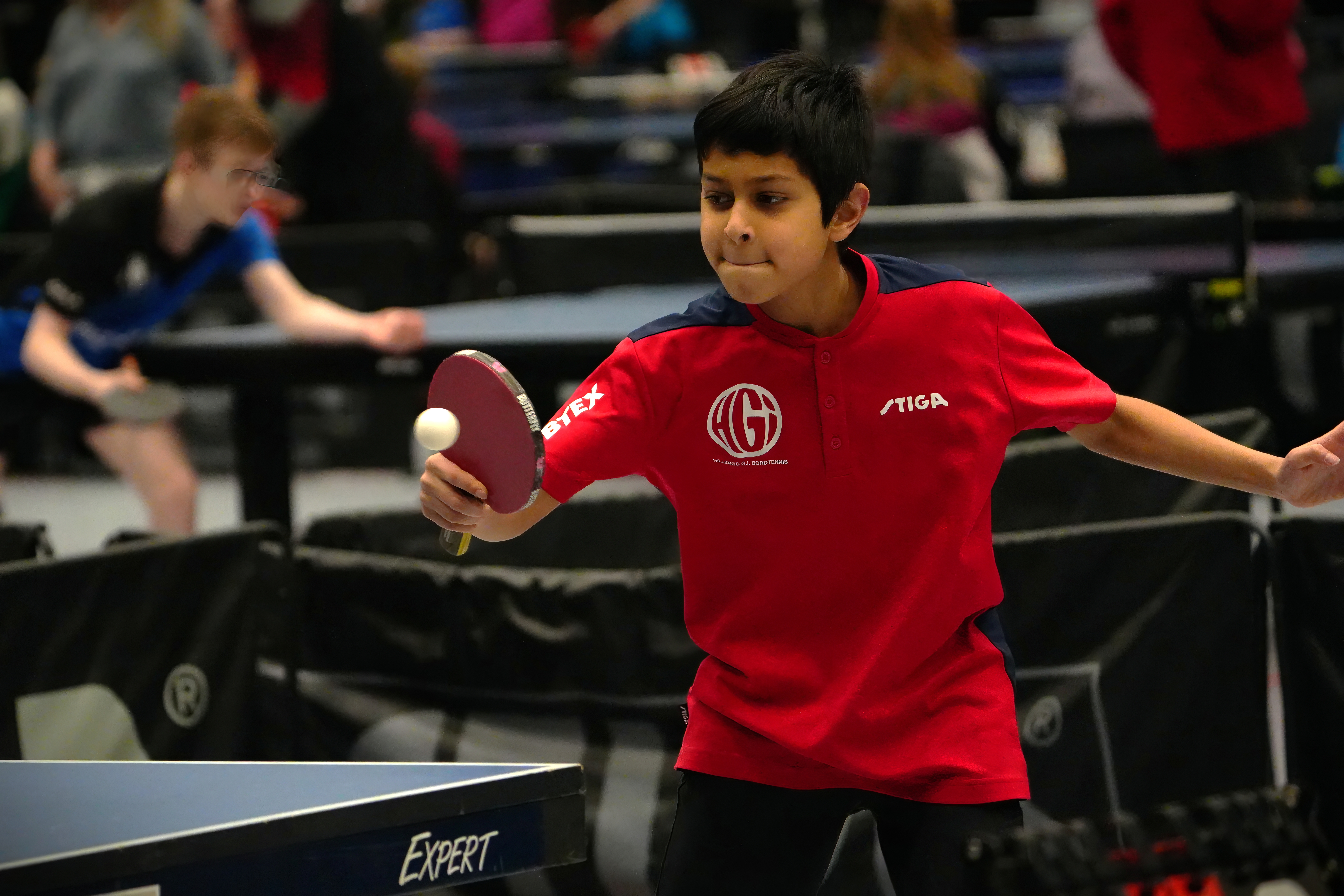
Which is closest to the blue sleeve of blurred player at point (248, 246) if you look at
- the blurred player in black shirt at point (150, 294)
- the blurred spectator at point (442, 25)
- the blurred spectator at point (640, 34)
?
the blurred player in black shirt at point (150, 294)

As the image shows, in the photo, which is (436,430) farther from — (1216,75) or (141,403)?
(1216,75)

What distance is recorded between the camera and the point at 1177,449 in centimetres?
233

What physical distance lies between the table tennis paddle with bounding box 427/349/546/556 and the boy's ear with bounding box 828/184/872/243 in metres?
0.47

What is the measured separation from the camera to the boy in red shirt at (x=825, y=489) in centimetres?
221

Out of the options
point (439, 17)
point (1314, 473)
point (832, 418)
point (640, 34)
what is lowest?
point (1314, 473)

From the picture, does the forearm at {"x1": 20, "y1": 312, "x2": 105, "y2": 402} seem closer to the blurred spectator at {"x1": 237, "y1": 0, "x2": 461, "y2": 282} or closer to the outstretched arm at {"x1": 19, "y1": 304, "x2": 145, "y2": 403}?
the outstretched arm at {"x1": 19, "y1": 304, "x2": 145, "y2": 403}

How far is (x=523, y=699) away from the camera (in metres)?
3.13

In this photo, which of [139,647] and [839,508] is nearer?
[839,508]

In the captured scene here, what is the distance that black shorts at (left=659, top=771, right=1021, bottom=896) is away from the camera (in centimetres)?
225

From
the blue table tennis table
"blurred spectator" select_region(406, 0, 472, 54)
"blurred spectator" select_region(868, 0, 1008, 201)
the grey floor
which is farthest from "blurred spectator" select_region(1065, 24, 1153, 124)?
the blue table tennis table

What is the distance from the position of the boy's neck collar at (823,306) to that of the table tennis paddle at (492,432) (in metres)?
0.36

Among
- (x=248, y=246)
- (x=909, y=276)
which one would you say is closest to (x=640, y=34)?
(x=248, y=246)

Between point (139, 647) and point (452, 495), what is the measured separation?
1.31 metres

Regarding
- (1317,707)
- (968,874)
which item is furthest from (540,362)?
(968,874)
